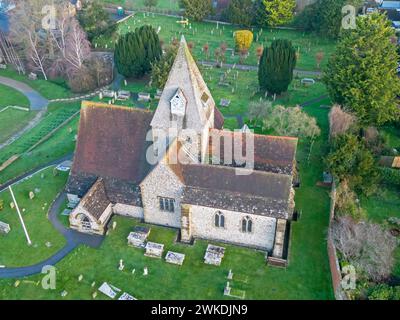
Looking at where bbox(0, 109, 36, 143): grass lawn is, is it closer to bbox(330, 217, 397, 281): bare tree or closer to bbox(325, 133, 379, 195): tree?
bbox(325, 133, 379, 195): tree

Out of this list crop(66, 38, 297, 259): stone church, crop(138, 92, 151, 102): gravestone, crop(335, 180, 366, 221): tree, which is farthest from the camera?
crop(138, 92, 151, 102): gravestone

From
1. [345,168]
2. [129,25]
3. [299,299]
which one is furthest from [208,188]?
[129,25]

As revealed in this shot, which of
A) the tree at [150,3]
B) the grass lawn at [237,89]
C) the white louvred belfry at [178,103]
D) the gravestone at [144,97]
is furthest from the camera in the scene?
the tree at [150,3]

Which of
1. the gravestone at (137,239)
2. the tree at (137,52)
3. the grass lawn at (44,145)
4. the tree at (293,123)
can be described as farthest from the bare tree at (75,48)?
the gravestone at (137,239)

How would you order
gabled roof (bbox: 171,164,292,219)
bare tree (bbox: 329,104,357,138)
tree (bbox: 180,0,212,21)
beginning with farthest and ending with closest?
1. tree (bbox: 180,0,212,21)
2. bare tree (bbox: 329,104,357,138)
3. gabled roof (bbox: 171,164,292,219)

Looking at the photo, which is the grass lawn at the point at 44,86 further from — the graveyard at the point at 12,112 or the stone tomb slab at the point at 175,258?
the stone tomb slab at the point at 175,258

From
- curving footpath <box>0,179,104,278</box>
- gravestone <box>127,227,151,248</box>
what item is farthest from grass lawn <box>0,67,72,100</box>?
gravestone <box>127,227,151,248</box>
